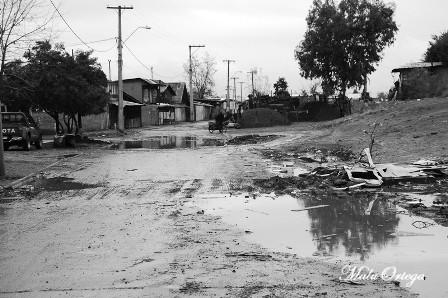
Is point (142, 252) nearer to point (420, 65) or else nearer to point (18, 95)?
point (18, 95)

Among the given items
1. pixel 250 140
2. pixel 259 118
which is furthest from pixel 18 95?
pixel 259 118

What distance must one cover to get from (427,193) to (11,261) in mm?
8112

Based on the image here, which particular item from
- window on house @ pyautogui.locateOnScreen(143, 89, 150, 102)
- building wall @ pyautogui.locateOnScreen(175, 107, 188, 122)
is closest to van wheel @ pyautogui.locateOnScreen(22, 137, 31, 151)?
window on house @ pyautogui.locateOnScreen(143, 89, 150, 102)

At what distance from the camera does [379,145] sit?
72.4ft

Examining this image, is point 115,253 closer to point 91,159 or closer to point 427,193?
point 427,193

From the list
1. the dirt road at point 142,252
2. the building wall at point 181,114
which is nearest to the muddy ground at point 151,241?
the dirt road at point 142,252

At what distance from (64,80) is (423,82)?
85.5 ft

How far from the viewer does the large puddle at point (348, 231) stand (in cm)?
636

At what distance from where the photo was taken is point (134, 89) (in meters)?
80.2

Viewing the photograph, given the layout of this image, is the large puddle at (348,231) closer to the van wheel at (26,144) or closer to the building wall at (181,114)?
the van wheel at (26,144)

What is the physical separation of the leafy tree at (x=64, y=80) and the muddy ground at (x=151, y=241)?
13.6 m

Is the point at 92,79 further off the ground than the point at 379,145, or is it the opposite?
the point at 92,79

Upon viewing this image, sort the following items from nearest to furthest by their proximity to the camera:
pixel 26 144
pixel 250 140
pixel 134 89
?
1. pixel 26 144
2. pixel 250 140
3. pixel 134 89

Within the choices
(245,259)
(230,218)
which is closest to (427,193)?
(230,218)
